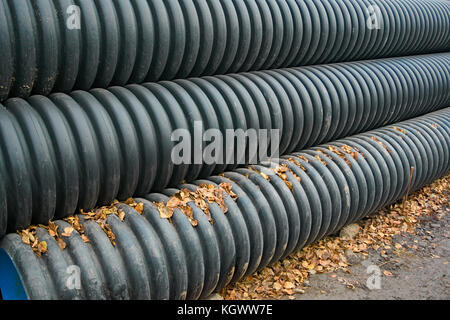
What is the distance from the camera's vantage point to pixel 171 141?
11.7 ft

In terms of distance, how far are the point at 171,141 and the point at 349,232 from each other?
2.49 m

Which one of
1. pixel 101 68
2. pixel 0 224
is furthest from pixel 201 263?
pixel 101 68

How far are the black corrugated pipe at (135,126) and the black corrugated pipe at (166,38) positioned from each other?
0.13 metres

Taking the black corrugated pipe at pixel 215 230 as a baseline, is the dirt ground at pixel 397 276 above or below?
below

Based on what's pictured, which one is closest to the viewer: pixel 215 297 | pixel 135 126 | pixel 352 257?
pixel 135 126

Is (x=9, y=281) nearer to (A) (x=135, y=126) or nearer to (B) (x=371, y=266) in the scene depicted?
(A) (x=135, y=126)

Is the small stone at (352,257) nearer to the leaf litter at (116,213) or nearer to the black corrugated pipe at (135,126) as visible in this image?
the black corrugated pipe at (135,126)

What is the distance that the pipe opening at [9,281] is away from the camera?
2.61m

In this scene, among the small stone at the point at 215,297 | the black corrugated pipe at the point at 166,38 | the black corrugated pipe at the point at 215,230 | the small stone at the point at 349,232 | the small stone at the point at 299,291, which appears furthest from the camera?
the small stone at the point at 349,232

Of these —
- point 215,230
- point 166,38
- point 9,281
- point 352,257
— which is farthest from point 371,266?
point 9,281

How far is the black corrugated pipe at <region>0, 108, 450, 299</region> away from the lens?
9.04 feet

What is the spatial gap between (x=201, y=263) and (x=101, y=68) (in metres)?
1.67

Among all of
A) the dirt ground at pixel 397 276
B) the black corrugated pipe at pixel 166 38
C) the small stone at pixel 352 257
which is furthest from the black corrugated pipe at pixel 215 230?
the black corrugated pipe at pixel 166 38
